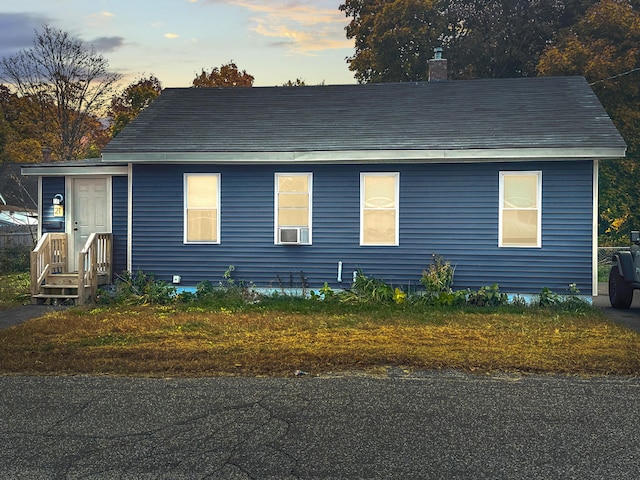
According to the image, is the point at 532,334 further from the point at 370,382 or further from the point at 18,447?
the point at 18,447

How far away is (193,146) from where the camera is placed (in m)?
13.6

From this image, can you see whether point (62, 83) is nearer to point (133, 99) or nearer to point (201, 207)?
point (133, 99)

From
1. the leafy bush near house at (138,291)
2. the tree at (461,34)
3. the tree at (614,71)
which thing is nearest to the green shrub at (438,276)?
the leafy bush near house at (138,291)

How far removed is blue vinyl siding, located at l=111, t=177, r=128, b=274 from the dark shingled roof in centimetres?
99

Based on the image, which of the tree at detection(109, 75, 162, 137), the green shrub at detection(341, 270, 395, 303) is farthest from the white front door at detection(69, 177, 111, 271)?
the tree at detection(109, 75, 162, 137)

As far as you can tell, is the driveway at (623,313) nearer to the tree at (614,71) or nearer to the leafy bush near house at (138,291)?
the leafy bush near house at (138,291)

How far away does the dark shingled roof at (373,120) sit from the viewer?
13.1 metres

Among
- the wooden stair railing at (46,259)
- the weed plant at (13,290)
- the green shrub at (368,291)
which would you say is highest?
the wooden stair railing at (46,259)

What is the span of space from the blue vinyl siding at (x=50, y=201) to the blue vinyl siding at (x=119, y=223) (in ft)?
4.14

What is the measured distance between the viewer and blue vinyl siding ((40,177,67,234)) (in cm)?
1470

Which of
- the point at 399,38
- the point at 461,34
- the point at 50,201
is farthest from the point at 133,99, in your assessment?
the point at 50,201

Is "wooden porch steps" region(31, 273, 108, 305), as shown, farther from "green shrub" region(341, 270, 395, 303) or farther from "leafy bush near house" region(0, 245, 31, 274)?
"leafy bush near house" region(0, 245, 31, 274)

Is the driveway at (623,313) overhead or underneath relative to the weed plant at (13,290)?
underneath

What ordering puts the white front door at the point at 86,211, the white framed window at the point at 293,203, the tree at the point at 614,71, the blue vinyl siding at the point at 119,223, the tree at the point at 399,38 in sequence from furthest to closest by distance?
the tree at the point at 399,38 → the tree at the point at 614,71 → the white front door at the point at 86,211 → the blue vinyl siding at the point at 119,223 → the white framed window at the point at 293,203
